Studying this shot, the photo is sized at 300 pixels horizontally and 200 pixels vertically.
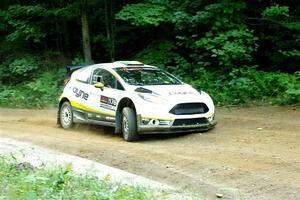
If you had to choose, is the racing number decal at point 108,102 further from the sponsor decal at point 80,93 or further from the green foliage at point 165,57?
Answer: the green foliage at point 165,57

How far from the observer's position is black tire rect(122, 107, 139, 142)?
1148 centimetres

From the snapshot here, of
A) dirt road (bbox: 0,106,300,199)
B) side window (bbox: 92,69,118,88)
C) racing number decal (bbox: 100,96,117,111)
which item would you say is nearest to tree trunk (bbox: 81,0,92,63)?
dirt road (bbox: 0,106,300,199)

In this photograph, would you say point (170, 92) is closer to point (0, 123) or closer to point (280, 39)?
point (0, 123)

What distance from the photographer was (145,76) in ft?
41.5

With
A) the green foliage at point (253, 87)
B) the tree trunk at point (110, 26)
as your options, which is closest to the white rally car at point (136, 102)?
the green foliage at point (253, 87)

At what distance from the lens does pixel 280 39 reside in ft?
61.1

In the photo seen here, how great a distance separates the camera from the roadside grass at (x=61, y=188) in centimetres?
580

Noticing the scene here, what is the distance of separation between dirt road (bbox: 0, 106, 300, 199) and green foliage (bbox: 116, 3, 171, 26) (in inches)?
198

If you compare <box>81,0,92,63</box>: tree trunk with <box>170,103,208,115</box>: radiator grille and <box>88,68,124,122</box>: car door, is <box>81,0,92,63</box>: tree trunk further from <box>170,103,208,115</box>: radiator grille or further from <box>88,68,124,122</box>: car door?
<box>170,103,208,115</box>: radiator grille

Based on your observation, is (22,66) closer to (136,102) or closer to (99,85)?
(99,85)

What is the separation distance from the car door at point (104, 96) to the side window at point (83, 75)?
0.99 feet

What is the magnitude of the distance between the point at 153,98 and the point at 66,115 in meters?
3.43

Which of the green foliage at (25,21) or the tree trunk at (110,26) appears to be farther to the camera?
the tree trunk at (110,26)

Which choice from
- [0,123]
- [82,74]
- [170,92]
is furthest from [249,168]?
[0,123]
